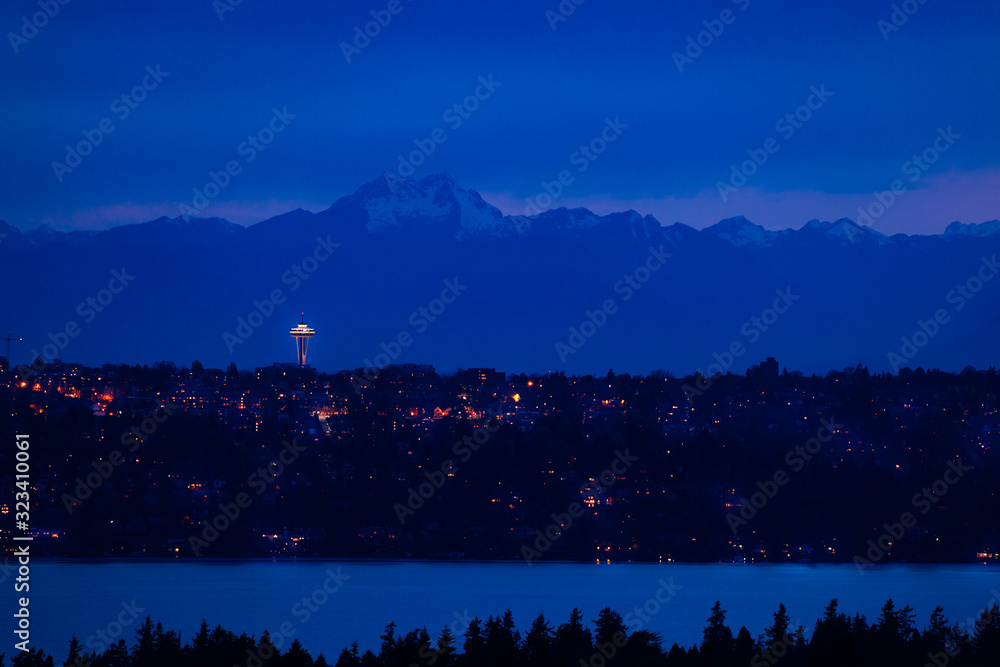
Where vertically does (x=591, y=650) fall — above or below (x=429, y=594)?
below

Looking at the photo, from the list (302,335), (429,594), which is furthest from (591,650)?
(302,335)

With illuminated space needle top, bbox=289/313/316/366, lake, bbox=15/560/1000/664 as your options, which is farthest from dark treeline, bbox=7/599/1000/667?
illuminated space needle top, bbox=289/313/316/366

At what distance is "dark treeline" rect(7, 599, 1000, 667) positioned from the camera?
98.4 ft

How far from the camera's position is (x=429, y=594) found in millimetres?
62375

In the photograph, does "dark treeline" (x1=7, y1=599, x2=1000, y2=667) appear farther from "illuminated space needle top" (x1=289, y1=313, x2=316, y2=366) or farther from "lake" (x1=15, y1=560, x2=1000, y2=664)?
"illuminated space needle top" (x1=289, y1=313, x2=316, y2=366)

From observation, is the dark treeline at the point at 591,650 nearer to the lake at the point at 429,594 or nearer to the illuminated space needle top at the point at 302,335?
the lake at the point at 429,594

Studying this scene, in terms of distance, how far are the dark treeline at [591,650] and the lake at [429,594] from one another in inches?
509

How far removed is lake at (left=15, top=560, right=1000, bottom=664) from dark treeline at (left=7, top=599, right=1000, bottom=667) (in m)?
12.9

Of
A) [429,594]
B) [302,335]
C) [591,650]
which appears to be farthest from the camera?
[302,335]

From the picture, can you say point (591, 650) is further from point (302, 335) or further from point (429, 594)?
point (302, 335)

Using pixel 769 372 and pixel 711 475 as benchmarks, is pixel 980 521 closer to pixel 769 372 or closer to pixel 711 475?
pixel 711 475

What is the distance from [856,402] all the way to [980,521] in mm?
25354

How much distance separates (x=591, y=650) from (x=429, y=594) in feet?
98.1

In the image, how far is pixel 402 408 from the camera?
109000 mm
